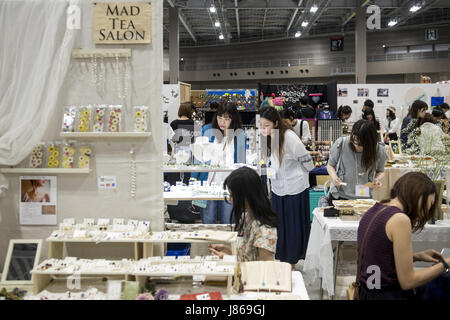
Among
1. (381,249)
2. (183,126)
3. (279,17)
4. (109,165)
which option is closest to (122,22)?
(109,165)

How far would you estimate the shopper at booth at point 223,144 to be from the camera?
4.25 metres

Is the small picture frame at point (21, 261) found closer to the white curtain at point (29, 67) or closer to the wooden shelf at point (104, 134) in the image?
the white curtain at point (29, 67)

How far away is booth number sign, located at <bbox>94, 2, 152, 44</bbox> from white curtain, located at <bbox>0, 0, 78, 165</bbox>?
16 centimetres

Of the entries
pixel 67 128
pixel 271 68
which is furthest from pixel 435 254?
pixel 271 68

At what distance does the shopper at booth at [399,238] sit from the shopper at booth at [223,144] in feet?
6.95

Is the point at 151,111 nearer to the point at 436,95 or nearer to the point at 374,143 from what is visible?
the point at 374,143

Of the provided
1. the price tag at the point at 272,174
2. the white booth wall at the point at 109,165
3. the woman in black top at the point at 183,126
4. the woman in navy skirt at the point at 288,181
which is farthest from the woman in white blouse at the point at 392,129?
the white booth wall at the point at 109,165

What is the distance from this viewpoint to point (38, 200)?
2.53 meters

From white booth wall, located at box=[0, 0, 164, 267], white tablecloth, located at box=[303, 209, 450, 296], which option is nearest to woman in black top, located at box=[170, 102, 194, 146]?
white tablecloth, located at box=[303, 209, 450, 296]

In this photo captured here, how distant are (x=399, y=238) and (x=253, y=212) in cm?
79

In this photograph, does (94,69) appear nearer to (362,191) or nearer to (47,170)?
(47,170)

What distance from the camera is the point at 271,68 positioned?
19.9m

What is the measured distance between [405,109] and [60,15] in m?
10.0
